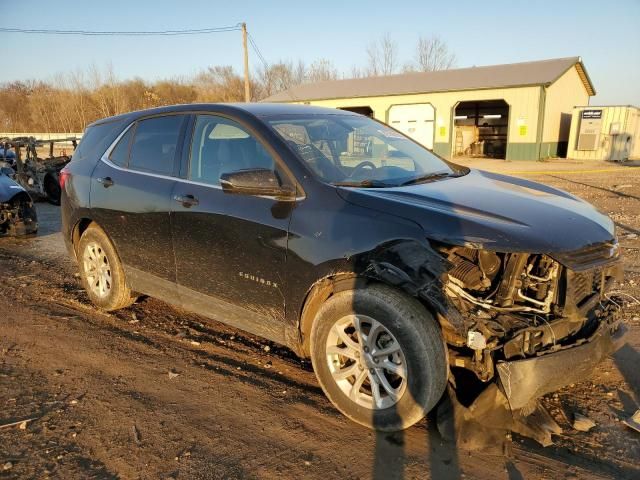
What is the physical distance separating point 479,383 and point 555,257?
0.90 m

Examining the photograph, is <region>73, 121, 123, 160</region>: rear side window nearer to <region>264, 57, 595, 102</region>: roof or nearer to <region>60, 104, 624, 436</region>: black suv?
<region>60, 104, 624, 436</region>: black suv

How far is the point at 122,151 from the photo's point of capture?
14.6 ft

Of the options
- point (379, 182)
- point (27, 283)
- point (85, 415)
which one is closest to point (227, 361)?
point (85, 415)

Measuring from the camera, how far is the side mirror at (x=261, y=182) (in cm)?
313

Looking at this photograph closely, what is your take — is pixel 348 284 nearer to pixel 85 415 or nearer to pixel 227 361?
pixel 227 361

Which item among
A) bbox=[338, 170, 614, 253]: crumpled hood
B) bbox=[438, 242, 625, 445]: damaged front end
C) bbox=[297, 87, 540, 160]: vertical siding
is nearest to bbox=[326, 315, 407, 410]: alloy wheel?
bbox=[438, 242, 625, 445]: damaged front end

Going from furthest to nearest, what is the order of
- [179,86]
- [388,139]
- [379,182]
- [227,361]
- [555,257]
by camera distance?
[179,86] → [388,139] → [227,361] → [379,182] → [555,257]

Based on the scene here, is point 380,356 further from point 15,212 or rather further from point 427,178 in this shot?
point 15,212

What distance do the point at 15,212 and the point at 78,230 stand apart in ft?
14.6

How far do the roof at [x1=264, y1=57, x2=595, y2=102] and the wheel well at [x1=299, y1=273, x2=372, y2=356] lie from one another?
2460cm

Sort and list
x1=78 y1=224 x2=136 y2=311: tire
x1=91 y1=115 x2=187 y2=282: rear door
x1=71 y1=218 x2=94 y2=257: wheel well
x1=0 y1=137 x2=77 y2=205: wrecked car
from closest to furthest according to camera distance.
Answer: x1=91 y1=115 x2=187 y2=282: rear door < x1=78 y1=224 x2=136 y2=311: tire < x1=71 y1=218 x2=94 y2=257: wheel well < x1=0 y1=137 x2=77 y2=205: wrecked car

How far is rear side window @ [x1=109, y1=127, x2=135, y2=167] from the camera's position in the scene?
439 centimetres

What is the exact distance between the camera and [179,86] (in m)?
58.3

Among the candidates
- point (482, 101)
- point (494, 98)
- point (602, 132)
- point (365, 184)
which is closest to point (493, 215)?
point (365, 184)
